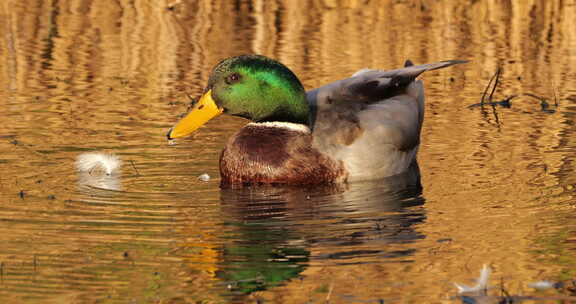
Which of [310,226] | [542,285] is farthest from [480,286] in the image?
[310,226]

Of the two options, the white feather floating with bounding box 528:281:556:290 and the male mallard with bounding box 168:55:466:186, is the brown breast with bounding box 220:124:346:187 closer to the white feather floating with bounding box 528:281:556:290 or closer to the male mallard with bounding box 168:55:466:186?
the male mallard with bounding box 168:55:466:186

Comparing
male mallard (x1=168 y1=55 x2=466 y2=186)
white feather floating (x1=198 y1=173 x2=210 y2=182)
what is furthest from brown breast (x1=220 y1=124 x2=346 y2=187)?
white feather floating (x1=198 y1=173 x2=210 y2=182)

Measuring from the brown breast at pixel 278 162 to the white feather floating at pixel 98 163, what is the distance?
828mm

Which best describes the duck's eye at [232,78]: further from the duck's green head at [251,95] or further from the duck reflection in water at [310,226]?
the duck reflection in water at [310,226]

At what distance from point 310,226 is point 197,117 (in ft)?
5.54

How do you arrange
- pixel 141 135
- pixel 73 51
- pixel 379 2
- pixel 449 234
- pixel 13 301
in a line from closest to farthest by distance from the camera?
pixel 13 301 < pixel 449 234 < pixel 141 135 < pixel 73 51 < pixel 379 2

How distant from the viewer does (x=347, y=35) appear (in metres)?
16.4

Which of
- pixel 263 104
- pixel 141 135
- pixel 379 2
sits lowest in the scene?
pixel 379 2

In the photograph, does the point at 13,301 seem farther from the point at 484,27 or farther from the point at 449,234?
the point at 484,27

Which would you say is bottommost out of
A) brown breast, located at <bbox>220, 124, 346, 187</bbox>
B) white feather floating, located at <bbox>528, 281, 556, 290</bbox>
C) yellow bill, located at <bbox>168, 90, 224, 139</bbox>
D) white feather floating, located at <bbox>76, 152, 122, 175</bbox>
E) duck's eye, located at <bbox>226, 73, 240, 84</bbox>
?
white feather floating, located at <bbox>76, 152, 122, 175</bbox>

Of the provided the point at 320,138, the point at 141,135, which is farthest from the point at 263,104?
the point at 141,135

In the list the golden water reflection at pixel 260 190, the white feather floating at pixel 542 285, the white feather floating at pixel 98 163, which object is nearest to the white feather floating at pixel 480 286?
the golden water reflection at pixel 260 190

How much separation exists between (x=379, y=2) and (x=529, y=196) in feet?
34.3

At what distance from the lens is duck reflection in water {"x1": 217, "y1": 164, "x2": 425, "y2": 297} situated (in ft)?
23.1
